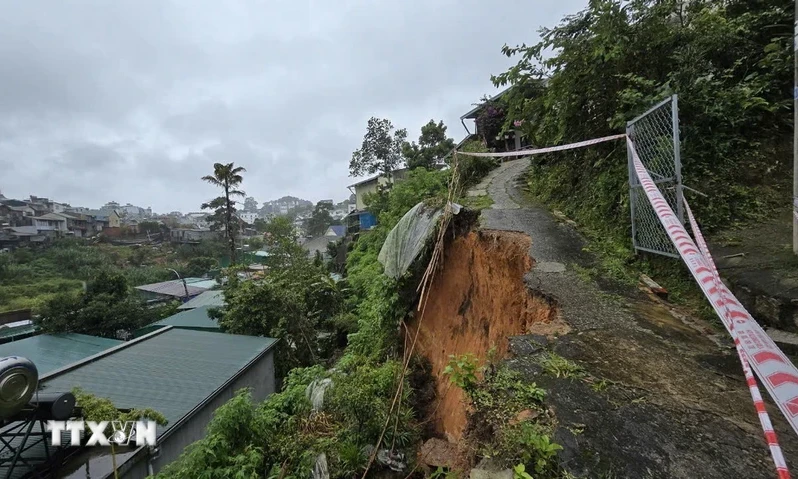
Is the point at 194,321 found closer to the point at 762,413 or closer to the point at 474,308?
the point at 474,308

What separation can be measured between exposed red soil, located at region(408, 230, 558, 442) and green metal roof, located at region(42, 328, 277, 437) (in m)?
4.42

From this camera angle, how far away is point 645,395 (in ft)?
6.47

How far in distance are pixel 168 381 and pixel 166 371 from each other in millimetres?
562

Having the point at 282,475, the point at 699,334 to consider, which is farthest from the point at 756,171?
the point at 282,475

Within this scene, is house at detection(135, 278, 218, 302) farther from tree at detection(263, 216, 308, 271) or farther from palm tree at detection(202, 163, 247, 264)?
tree at detection(263, 216, 308, 271)

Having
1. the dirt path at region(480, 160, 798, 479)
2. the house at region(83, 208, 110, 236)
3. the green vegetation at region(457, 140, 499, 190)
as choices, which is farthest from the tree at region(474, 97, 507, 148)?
the house at region(83, 208, 110, 236)

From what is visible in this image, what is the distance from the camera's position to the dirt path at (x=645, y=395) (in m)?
1.56

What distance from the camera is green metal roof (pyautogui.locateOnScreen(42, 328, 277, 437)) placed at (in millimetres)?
5777

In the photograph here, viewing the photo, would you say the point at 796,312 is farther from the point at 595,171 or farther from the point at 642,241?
the point at 595,171

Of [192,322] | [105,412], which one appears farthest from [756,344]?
[192,322]

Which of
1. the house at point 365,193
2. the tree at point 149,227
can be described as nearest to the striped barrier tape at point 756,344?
the house at point 365,193

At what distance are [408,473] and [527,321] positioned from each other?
6.22ft

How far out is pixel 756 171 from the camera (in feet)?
11.9

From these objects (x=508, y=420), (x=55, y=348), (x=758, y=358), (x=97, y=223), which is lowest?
(x=55, y=348)
